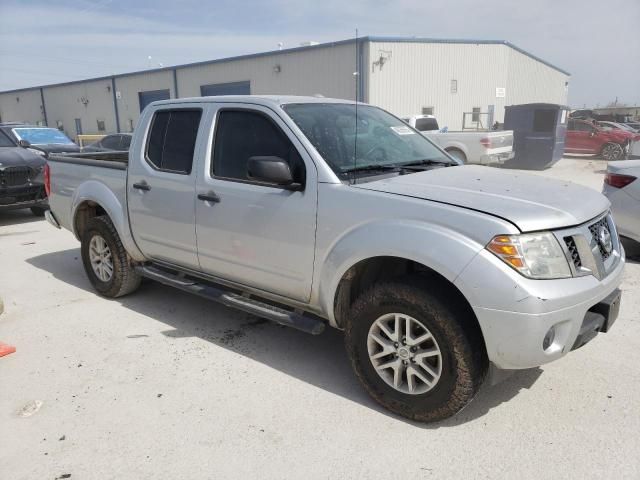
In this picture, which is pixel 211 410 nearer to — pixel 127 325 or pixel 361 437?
pixel 361 437

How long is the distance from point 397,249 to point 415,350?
590mm

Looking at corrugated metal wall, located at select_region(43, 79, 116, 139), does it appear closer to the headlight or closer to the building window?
the building window

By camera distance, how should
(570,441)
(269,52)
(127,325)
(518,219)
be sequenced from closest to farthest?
(518,219) → (570,441) → (127,325) → (269,52)

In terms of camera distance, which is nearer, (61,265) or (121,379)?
(121,379)

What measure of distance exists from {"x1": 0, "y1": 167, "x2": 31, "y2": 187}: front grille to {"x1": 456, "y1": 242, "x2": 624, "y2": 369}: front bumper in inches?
347

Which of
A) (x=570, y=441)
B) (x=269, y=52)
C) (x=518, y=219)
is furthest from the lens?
(x=269, y=52)

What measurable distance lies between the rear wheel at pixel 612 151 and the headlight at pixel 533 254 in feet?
72.0

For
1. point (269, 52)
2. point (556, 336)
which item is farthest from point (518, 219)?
point (269, 52)

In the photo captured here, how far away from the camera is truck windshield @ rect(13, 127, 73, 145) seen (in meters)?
12.5

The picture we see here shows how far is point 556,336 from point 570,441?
0.63m

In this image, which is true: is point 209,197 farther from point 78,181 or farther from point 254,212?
point 78,181

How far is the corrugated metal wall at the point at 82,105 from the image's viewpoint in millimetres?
35938

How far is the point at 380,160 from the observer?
12.0ft

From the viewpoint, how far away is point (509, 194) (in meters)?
2.95
